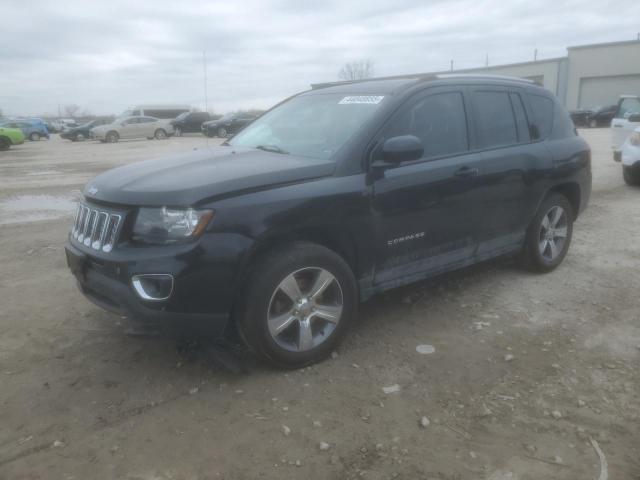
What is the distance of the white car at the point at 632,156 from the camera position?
9484mm

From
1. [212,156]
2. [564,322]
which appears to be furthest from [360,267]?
[564,322]

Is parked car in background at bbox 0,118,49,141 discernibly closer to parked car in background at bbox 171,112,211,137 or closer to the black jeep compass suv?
parked car in background at bbox 171,112,211,137

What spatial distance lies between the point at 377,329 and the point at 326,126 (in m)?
1.53

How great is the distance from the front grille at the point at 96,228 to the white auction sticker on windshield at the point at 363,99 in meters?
1.89

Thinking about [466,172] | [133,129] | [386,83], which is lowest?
[133,129]

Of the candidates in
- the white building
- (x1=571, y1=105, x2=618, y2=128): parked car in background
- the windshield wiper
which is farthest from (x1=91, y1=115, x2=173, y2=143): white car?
the windshield wiper

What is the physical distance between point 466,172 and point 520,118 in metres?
1.08

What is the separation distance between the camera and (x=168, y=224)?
9.87ft

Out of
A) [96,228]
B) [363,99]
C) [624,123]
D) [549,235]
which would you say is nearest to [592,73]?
[624,123]

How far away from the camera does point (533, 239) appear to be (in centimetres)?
497

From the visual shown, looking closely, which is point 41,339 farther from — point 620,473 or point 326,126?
point 620,473

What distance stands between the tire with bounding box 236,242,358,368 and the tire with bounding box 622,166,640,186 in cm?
836

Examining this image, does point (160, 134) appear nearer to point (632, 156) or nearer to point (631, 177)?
point (631, 177)

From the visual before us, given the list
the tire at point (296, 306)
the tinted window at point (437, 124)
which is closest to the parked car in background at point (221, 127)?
the tinted window at point (437, 124)
